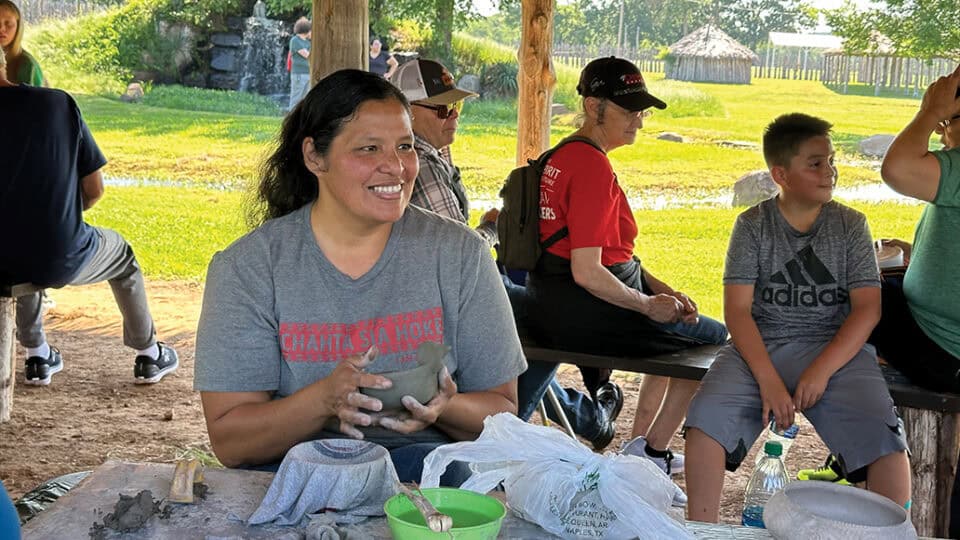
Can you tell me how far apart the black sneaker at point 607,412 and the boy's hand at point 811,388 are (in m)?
1.54

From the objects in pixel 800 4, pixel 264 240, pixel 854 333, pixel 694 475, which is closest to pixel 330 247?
pixel 264 240

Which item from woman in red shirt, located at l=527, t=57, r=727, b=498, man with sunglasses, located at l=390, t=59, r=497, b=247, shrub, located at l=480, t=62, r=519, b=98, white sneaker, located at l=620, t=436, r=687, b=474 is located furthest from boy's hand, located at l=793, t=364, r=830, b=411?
shrub, located at l=480, t=62, r=519, b=98

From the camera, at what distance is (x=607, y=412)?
4777 mm

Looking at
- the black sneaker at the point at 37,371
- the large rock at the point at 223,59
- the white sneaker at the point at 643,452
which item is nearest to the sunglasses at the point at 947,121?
the white sneaker at the point at 643,452

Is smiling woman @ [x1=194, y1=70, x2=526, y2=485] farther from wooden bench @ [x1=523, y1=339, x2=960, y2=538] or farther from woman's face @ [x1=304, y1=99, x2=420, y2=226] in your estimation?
wooden bench @ [x1=523, y1=339, x2=960, y2=538]

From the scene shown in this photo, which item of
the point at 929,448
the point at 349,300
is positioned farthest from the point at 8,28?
the point at 929,448

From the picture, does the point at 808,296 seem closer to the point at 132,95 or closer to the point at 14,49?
the point at 14,49

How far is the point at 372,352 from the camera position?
6.23 feet

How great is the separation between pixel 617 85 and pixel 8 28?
3.67m

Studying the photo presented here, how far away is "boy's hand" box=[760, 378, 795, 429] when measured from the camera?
10.3 feet

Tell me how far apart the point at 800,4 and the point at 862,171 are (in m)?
2.88

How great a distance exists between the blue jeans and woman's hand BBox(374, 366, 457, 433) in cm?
14

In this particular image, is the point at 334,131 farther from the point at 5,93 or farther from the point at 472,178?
the point at 472,178

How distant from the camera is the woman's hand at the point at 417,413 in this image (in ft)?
→ 6.40
